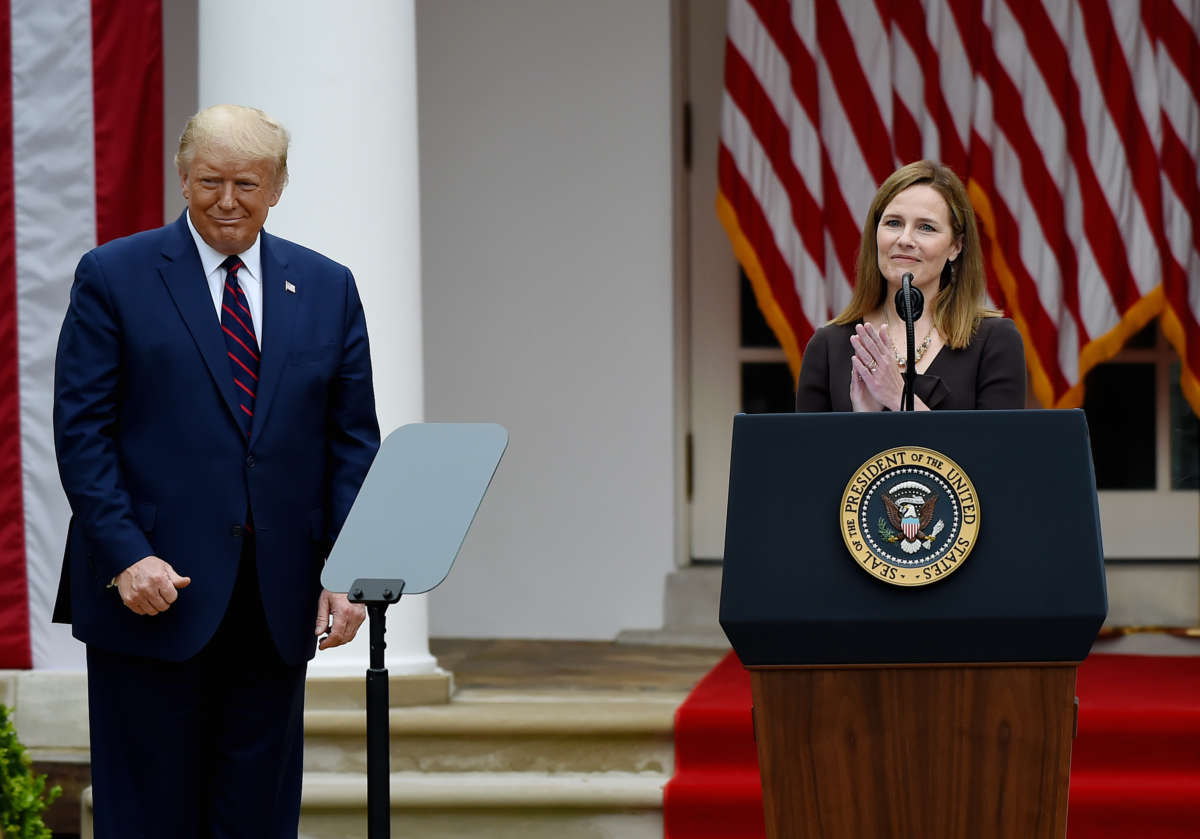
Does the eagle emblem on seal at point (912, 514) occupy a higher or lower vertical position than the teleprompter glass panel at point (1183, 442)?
higher

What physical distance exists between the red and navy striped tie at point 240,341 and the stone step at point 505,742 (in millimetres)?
2097

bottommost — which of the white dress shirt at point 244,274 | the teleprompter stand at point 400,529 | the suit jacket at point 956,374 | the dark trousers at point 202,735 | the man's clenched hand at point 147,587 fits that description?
the dark trousers at point 202,735

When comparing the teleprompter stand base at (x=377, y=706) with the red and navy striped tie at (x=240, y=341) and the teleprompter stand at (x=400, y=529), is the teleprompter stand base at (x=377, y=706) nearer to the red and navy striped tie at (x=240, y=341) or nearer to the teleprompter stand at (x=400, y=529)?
the teleprompter stand at (x=400, y=529)

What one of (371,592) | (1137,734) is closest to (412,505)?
(371,592)

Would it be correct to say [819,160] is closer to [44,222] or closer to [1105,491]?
[1105,491]

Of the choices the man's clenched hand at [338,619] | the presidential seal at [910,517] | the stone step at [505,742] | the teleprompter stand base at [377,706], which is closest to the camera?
the teleprompter stand base at [377,706]

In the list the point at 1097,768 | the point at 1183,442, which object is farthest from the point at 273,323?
the point at 1183,442

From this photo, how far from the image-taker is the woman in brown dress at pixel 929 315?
271cm

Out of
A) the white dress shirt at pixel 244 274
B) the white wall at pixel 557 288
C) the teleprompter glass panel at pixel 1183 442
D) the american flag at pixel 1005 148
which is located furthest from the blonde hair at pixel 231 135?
the teleprompter glass panel at pixel 1183 442

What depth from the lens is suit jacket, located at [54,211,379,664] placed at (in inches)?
99.7

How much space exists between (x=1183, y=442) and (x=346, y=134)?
3.85 meters

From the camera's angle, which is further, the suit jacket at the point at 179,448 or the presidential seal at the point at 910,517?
the suit jacket at the point at 179,448

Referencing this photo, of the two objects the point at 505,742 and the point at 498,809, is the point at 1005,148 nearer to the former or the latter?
the point at 505,742

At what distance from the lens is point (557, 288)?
6543 mm
